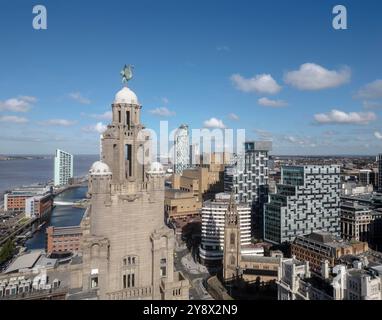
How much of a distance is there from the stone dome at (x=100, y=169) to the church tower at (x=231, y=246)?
69.9 ft

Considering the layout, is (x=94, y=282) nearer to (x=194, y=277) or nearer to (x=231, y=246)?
(x=231, y=246)

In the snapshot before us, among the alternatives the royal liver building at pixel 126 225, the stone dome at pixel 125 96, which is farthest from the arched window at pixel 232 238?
the stone dome at pixel 125 96

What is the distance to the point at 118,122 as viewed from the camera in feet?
34.6

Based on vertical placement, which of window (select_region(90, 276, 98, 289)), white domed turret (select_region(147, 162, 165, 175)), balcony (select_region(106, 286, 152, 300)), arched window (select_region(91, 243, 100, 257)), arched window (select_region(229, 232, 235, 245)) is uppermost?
white domed turret (select_region(147, 162, 165, 175))

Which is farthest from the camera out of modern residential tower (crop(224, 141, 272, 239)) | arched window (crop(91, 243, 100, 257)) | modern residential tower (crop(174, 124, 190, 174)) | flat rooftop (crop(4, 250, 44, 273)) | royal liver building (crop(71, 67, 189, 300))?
modern residential tower (crop(174, 124, 190, 174))

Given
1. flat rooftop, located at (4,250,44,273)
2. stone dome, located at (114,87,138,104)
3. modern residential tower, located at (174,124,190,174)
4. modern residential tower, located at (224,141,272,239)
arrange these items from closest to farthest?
stone dome, located at (114,87,138,104) → flat rooftop, located at (4,250,44,273) → modern residential tower, located at (224,141,272,239) → modern residential tower, located at (174,124,190,174)

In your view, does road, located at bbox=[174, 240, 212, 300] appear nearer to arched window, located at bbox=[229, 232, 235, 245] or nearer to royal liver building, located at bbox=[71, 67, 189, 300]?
arched window, located at bbox=[229, 232, 235, 245]

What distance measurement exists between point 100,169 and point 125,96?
105 inches

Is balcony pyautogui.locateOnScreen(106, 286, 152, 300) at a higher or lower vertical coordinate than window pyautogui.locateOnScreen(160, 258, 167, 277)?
lower

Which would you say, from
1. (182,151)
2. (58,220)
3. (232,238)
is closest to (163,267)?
(232,238)

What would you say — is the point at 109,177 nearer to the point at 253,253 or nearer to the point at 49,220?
the point at 253,253

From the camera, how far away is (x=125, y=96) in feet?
34.6

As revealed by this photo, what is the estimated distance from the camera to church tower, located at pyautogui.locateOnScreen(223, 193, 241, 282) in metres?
28.4

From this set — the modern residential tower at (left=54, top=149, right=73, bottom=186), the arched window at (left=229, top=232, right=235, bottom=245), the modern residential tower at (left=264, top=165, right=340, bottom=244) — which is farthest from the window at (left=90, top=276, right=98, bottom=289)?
the modern residential tower at (left=54, top=149, right=73, bottom=186)
